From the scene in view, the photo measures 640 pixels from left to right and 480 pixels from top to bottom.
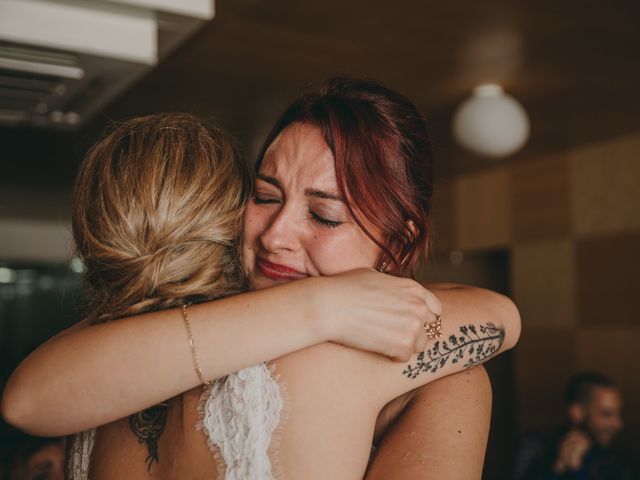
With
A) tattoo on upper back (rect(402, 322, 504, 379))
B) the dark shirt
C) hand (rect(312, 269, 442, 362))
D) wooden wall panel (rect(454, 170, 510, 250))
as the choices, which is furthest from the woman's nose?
wooden wall panel (rect(454, 170, 510, 250))

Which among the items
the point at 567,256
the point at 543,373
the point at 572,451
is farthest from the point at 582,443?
the point at 567,256

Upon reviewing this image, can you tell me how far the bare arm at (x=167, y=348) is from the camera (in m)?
0.92

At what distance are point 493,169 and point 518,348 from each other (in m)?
1.38

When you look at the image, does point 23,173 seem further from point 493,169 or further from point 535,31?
point 535,31

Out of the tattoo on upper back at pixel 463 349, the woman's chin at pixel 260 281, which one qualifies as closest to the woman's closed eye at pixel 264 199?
the woman's chin at pixel 260 281

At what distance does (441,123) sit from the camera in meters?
3.96

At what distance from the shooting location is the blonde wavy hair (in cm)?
105

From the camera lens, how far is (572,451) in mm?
3664

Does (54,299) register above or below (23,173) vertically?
below

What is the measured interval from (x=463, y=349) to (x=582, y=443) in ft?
9.48

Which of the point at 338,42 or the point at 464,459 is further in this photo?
the point at 338,42

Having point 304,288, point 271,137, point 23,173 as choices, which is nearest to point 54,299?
point 23,173

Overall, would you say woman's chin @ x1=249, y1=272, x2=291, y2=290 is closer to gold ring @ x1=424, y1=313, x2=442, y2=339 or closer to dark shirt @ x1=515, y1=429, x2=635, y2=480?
gold ring @ x1=424, y1=313, x2=442, y2=339

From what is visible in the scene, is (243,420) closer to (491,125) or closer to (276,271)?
(276,271)
